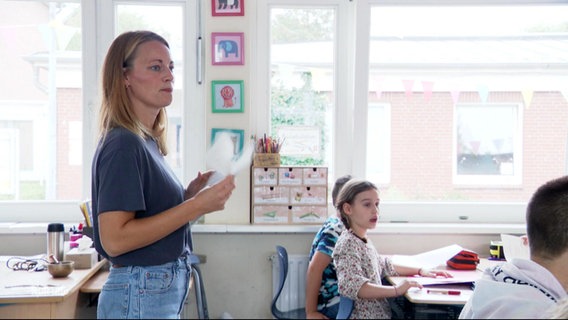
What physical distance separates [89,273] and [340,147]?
148 centimetres

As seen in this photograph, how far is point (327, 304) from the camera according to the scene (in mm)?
2451

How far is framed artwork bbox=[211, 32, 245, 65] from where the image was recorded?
9.87 ft

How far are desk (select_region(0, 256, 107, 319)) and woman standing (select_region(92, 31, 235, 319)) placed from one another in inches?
19.8

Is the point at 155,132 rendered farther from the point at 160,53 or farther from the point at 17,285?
the point at 17,285

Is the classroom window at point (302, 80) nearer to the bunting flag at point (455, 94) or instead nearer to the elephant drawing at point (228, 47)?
the elephant drawing at point (228, 47)

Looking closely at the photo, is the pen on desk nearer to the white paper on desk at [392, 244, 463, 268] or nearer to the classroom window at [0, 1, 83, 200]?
the white paper on desk at [392, 244, 463, 268]

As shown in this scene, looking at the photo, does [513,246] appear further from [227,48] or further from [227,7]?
[227,7]

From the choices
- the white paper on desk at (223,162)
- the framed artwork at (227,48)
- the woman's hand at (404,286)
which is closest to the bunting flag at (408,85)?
the framed artwork at (227,48)

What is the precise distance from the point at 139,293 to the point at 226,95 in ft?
6.23

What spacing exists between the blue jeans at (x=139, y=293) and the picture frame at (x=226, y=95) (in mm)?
1825

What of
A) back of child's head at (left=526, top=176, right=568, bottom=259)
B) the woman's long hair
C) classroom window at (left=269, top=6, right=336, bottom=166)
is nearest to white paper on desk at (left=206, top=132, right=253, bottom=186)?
the woman's long hair

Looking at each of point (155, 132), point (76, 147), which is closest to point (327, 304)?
point (155, 132)

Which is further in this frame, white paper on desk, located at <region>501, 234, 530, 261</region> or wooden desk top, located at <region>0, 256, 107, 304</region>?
white paper on desk, located at <region>501, 234, 530, 261</region>

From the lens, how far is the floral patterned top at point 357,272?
2.19m
